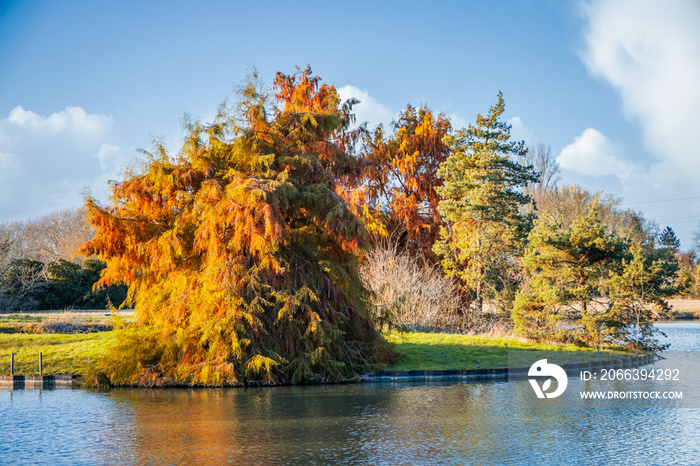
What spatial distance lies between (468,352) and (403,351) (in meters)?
1.98

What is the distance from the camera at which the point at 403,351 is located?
1908 centimetres

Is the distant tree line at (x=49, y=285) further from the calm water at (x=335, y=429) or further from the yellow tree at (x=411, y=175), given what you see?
the calm water at (x=335, y=429)

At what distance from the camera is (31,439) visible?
28.7 ft

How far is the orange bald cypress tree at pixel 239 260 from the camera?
47.9 ft

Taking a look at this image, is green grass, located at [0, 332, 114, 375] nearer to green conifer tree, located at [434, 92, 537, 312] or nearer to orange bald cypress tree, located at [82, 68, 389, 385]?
orange bald cypress tree, located at [82, 68, 389, 385]

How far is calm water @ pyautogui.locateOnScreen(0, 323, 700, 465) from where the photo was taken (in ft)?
25.2

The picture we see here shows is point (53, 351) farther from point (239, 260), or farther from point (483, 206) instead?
point (483, 206)

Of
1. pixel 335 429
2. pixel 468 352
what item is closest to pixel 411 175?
pixel 468 352

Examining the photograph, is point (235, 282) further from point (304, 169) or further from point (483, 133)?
point (483, 133)

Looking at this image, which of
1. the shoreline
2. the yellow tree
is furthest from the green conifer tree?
the shoreline

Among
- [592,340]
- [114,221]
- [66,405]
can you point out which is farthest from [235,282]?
[592,340]

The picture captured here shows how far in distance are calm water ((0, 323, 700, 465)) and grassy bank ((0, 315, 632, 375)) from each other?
311cm

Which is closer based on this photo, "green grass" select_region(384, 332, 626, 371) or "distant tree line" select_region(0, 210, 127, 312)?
"green grass" select_region(384, 332, 626, 371)

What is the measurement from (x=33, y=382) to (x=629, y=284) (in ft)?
57.6
